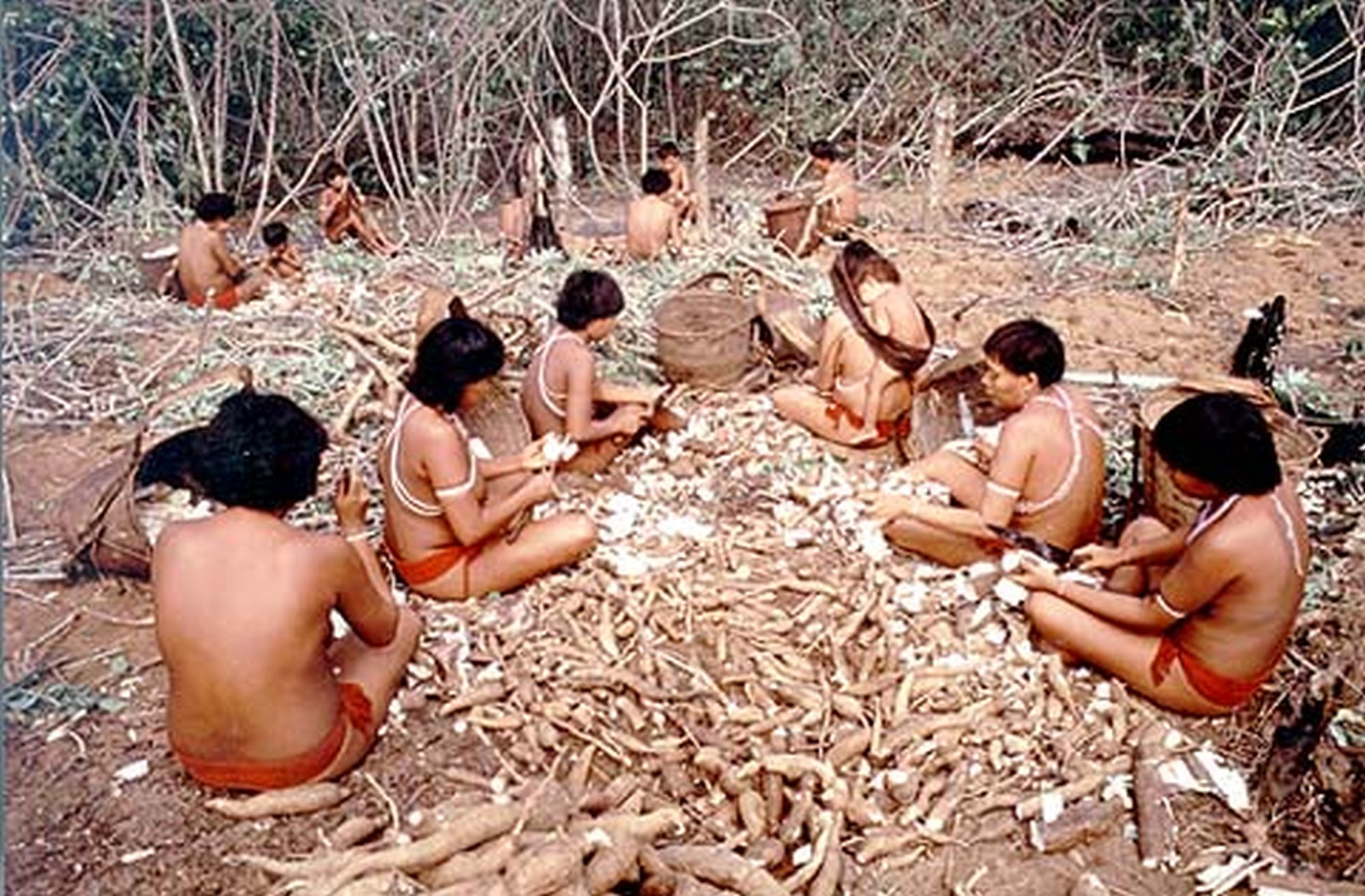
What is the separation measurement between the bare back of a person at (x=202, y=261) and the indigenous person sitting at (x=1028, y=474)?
489cm

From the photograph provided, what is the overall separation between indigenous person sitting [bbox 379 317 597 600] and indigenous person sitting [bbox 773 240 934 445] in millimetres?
1505

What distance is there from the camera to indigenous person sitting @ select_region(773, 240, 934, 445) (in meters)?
5.21

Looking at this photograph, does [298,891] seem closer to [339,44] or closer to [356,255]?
[356,255]

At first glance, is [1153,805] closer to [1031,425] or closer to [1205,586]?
[1205,586]

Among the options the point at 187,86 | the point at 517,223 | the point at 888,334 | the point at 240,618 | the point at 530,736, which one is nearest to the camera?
the point at 240,618

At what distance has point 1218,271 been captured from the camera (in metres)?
8.16

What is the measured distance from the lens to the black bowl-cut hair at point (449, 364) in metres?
3.88

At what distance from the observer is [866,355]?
17.5ft

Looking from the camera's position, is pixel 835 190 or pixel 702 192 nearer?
pixel 702 192

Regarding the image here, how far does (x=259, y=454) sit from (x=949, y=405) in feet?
10.9

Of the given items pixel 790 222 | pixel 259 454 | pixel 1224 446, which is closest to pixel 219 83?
pixel 790 222

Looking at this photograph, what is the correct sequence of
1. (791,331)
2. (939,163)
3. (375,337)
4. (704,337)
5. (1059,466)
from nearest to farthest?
1. (1059,466)
2. (704,337)
3. (375,337)
4. (791,331)
5. (939,163)

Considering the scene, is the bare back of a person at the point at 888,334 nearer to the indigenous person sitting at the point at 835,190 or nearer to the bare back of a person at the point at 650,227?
the bare back of a person at the point at 650,227

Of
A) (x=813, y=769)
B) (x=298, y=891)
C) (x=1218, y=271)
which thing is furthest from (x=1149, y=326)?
(x=298, y=891)
